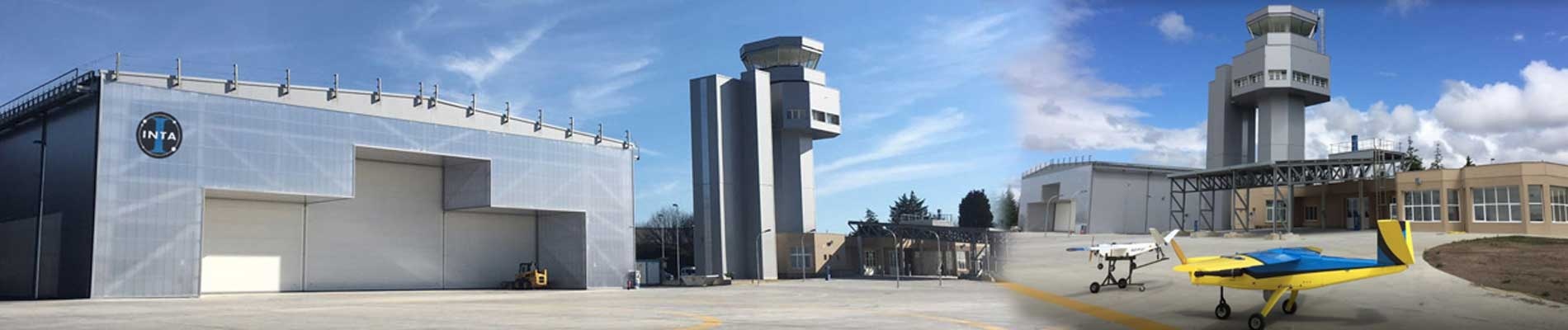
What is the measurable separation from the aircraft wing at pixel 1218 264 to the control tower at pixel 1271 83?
141cm

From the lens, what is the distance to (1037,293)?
9.48 meters

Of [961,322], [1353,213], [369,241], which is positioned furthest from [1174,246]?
[369,241]

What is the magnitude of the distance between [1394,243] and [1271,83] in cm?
865

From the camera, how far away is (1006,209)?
8844 mm

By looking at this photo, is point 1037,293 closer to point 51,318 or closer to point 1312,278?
point 1312,278

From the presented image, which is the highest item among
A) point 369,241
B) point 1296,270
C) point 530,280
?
point 369,241

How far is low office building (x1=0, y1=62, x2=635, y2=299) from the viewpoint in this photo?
48188 mm

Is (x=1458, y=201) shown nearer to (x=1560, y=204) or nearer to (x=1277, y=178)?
(x=1560, y=204)

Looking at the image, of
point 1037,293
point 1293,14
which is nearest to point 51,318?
point 1037,293

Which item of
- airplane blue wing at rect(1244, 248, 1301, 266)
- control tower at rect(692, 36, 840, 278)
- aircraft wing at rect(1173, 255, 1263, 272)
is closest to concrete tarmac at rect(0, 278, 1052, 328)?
aircraft wing at rect(1173, 255, 1263, 272)

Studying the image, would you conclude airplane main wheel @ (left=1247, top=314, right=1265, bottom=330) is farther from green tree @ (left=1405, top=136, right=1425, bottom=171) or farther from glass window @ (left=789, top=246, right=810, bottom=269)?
glass window @ (left=789, top=246, right=810, bottom=269)

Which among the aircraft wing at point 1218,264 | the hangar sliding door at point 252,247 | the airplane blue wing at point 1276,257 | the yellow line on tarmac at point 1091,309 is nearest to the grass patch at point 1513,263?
the airplane blue wing at point 1276,257

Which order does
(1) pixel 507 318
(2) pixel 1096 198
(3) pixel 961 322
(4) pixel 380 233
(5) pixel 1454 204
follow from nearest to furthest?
1. (5) pixel 1454 204
2. (2) pixel 1096 198
3. (3) pixel 961 322
4. (1) pixel 507 318
5. (4) pixel 380 233

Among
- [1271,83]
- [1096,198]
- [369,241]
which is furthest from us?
[369,241]
